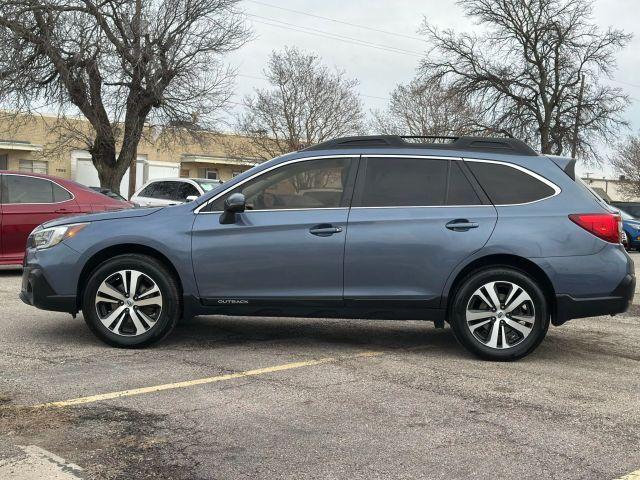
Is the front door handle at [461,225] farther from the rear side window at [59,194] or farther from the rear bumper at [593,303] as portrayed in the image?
the rear side window at [59,194]

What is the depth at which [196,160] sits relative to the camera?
154ft

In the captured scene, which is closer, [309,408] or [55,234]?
[309,408]

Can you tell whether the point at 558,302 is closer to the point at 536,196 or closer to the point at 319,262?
the point at 536,196

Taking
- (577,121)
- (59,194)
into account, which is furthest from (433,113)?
(59,194)

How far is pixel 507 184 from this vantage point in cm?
580

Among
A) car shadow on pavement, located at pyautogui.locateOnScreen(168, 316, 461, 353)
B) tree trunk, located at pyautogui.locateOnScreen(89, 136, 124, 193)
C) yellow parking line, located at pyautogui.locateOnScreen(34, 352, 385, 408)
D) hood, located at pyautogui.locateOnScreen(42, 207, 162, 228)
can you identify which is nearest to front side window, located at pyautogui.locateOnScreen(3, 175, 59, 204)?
car shadow on pavement, located at pyautogui.locateOnScreen(168, 316, 461, 353)

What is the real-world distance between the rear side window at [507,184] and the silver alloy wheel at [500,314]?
0.72m

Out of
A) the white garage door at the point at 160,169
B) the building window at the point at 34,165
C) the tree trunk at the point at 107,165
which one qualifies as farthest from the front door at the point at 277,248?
the building window at the point at 34,165

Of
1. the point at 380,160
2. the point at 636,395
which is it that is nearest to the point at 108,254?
the point at 380,160

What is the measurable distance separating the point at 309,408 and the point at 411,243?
1.80 metres

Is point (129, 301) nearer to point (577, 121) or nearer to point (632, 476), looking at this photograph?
point (632, 476)

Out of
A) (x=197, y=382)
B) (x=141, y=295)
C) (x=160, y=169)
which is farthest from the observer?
(x=160, y=169)

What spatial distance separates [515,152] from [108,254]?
355 centimetres

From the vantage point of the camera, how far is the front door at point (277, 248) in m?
5.69
